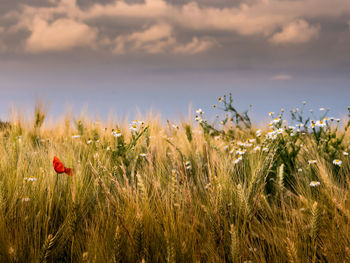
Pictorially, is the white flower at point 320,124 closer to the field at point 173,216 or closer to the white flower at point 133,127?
the field at point 173,216

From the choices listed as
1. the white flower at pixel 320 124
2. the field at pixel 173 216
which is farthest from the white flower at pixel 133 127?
the white flower at pixel 320 124

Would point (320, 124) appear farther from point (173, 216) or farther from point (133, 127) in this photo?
point (173, 216)

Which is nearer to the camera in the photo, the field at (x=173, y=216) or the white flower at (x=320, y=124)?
the field at (x=173, y=216)

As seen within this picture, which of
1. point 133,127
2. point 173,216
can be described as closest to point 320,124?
point 133,127

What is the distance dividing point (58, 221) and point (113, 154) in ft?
3.79

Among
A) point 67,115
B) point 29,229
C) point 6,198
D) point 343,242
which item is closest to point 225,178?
point 343,242

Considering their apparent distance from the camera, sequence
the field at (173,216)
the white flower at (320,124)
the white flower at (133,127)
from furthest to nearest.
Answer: the white flower at (133,127)
the white flower at (320,124)
the field at (173,216)

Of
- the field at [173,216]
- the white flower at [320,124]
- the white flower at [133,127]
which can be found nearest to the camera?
the field at [173,216]

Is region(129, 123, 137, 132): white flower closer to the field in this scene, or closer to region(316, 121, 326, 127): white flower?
the field

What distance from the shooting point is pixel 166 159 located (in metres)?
3.28

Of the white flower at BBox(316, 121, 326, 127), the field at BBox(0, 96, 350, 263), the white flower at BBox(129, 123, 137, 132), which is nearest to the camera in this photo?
the field at BBox(0, 96, 350, 263)

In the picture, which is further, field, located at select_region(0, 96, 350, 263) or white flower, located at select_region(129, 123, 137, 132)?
white flower, located at select_region(129, 123, 137, 132)

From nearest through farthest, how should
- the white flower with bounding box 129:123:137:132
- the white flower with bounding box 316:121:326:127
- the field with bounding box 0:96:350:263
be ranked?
the field with bounding box 0:96:350:263 < the white flower with bounding box 316:121:326:127 < the white flower with bounding box 129:123:137:132

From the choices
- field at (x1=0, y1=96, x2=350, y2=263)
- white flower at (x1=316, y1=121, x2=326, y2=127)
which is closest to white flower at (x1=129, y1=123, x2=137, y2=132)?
field at (x1=0, y1=96, x2=350, y2=263)
